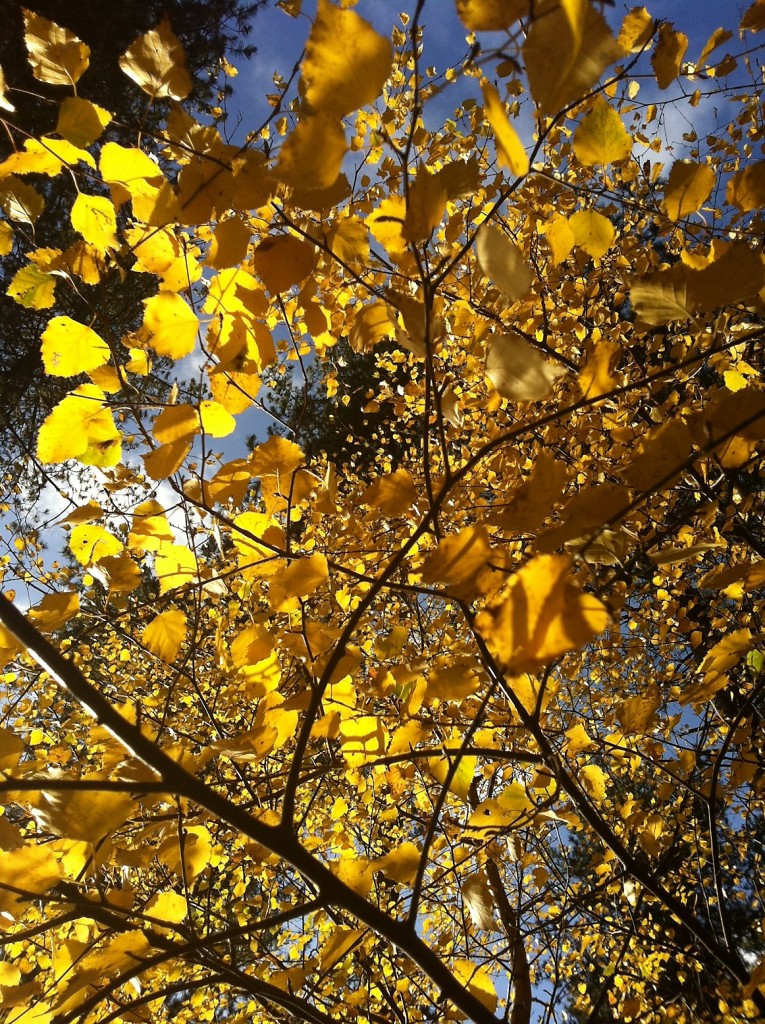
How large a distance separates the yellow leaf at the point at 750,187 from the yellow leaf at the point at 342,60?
61 centimetres

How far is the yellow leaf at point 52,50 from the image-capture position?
85cm

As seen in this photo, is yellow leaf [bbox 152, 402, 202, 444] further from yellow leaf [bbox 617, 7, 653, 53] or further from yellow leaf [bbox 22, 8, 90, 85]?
yellow leaf [bbox 617, 7, 653, 53]

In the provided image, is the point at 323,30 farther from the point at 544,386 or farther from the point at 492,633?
the point at 492,633

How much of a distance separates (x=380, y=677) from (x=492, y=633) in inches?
39.1

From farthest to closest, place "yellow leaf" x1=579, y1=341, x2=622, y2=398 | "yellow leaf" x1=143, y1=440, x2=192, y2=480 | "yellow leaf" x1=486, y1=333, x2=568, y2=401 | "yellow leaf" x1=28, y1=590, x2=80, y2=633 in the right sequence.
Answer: "yellow leaf" x1=28, y1=590, x2=80, y2=633 → "yellow leaf" x1=143, y1=440, x2=192, y2=480 → "yellow leaf" x1=579, y1=341, x2=622, y2=398 → "yellow leaf" x1=486, y1=333, x2=568, y2=401

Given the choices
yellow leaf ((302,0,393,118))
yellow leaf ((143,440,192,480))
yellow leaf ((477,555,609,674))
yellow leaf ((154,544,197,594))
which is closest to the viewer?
yellow leaf ((477,555,609,674))

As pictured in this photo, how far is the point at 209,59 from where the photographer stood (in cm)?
514

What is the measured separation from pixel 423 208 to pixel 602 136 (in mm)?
358

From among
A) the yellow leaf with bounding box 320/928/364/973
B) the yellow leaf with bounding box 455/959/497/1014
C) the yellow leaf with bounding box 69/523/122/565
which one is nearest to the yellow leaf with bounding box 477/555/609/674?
the yellow leaf with bounding box 320/928/364/973

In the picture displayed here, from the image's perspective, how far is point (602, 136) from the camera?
785 mm

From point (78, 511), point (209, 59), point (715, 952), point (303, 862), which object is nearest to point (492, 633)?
point (303, 862)

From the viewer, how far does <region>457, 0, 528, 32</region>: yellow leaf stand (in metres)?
0.56

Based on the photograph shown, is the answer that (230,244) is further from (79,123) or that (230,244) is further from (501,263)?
(501,263)

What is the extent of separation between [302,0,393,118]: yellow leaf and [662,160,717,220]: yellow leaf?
0.46 meters
